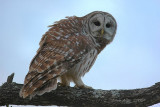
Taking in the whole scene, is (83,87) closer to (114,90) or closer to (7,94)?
(114,90)

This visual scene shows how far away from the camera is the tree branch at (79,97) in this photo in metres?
4.48

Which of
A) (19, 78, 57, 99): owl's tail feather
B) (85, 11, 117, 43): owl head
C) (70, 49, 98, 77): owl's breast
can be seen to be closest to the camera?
(19, 78, 57, 99): owl's tail feather

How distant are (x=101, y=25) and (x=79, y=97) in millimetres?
1820

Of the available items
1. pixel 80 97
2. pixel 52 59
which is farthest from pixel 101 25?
pixel 80 97

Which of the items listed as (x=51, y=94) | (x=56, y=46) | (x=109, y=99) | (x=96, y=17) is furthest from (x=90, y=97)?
(x=96, y=17)

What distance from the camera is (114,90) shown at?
4645 mm

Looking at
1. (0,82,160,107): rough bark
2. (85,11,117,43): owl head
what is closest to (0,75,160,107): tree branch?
(0,82,160,107): rough bark

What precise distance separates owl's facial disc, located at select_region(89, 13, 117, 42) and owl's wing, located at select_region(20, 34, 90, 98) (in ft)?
1.68

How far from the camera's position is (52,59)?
4.72 metres

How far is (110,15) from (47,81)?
99.3 inches

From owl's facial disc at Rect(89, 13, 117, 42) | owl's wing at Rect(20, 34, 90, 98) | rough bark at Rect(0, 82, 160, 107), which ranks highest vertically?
owl's facial disc at Rect(89, 13, 117, 42)

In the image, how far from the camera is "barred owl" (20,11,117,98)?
443 centimetres

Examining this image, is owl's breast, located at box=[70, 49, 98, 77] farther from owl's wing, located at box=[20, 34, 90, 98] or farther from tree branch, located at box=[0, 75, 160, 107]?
tree branch, located at box=[0, 75, 160, 107]

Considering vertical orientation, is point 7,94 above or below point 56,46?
below
